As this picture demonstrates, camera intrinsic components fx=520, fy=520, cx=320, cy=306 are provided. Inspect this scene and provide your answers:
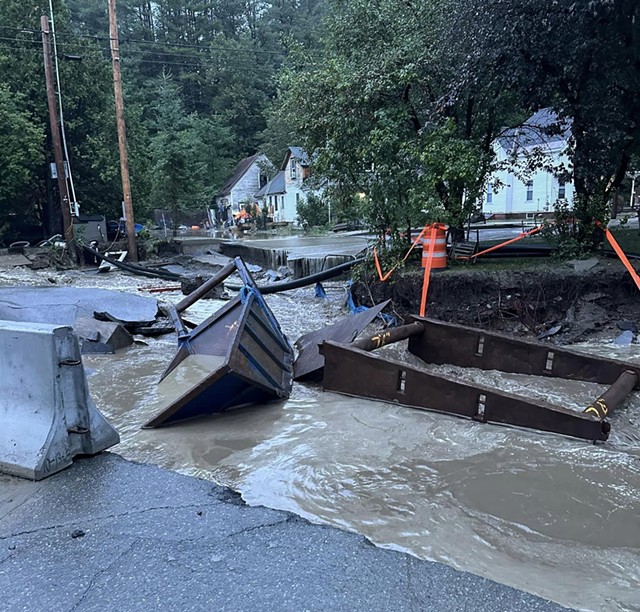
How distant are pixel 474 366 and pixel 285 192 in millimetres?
45059

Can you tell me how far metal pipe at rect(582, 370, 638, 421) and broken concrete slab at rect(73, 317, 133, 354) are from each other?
697cm

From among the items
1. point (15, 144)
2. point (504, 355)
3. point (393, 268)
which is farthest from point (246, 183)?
point (504, 355)

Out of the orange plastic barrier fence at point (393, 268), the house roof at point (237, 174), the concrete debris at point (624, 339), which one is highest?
the house roof at point (237, 174)

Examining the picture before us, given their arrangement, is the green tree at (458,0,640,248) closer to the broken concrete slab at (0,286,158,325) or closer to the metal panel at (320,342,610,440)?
the metal panel at (320,342,610,440)

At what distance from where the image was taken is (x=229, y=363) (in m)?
4.82

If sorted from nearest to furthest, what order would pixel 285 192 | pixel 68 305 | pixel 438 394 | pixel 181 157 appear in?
pixel 438 394 < pixel 68 305 < pixel 181 157 < pixel 285 192

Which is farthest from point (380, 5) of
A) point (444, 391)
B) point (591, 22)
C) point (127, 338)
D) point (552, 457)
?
point (552, 457)

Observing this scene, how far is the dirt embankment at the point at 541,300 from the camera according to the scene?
9.14 metres

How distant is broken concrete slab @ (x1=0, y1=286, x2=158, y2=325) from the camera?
347 inches

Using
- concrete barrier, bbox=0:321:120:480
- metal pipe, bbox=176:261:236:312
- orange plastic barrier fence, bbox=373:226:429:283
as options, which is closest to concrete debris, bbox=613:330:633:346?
orange plastic barrier fence, bbox=373:226:429:283

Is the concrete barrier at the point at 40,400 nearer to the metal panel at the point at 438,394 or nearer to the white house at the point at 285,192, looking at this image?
the metal panel at the point at 438,394

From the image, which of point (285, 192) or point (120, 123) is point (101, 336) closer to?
point (120, 123)

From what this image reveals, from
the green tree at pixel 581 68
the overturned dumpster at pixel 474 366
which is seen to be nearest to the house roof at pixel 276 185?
the green tree at pixel 581 68

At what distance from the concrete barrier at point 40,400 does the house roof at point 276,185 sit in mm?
47385
